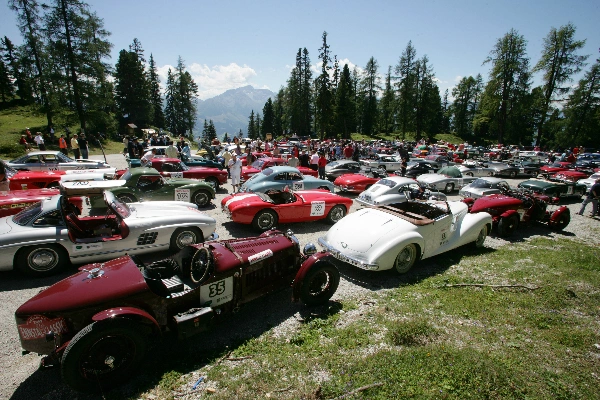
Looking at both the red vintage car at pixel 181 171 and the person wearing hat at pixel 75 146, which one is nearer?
the red vintage car at pixel 181 171

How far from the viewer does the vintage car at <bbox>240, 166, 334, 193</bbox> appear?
11913 mm

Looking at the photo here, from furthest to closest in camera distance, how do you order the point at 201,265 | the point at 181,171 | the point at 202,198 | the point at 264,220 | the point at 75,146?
the point at 75,146, the point at 181,171, the point at 202,198, the point at 264,220, the point at 201,265

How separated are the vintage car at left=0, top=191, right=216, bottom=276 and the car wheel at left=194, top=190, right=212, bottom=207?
3804 mm

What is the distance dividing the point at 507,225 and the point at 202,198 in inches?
399

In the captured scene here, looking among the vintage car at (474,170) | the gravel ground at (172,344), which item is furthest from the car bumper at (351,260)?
the vintage car at (474,170)

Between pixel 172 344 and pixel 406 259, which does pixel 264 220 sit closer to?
pixel 406 259

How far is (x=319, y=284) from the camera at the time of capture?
5.39 metres

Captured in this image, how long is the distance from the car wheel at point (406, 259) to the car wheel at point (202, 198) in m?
7.64

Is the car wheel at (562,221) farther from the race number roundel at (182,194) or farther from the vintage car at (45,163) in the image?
the vintage car at (45,163)

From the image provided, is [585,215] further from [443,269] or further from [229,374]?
[229,374]

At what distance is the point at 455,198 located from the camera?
49.9 feet

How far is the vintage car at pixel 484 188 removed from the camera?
1297cm

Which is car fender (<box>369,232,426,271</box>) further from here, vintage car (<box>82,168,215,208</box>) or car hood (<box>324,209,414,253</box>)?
vintage car (<box>82,168,215,208</box>)

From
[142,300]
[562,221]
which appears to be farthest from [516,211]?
[142,300]
